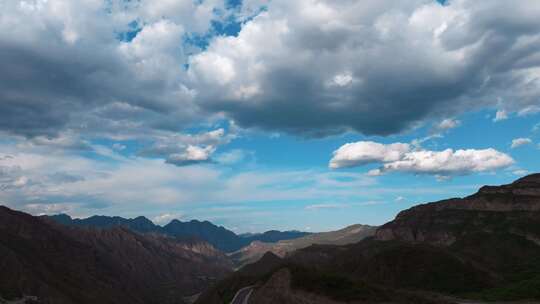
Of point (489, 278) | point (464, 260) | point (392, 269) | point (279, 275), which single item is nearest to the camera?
point (279, 275)

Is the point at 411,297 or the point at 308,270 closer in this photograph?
the point at 411,297

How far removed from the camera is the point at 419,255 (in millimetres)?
182875

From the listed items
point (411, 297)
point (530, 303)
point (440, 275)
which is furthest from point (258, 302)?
point (440, 275)

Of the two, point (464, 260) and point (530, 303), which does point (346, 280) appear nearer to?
point (530, 303)

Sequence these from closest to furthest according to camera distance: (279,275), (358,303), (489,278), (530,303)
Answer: (530,303), (358,303), (279,275), (489,278)

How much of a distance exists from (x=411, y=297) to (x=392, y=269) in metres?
82.1

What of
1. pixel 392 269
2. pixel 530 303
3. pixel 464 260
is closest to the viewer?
pixel 530 303

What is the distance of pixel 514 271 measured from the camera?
175875 millimetres

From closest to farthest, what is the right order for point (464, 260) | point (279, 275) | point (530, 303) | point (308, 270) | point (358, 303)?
point (530, 303) < point (358, 303) < point (279, 275) < point (308, 270) < point (464, 260)

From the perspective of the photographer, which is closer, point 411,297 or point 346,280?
point 411,297

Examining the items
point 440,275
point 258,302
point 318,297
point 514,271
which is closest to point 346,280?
point 318,297

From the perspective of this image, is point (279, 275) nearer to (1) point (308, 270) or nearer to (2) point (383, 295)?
(1) point (308, 270)

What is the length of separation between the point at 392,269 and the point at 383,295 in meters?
84.5

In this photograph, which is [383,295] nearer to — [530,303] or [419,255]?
[530,303]
